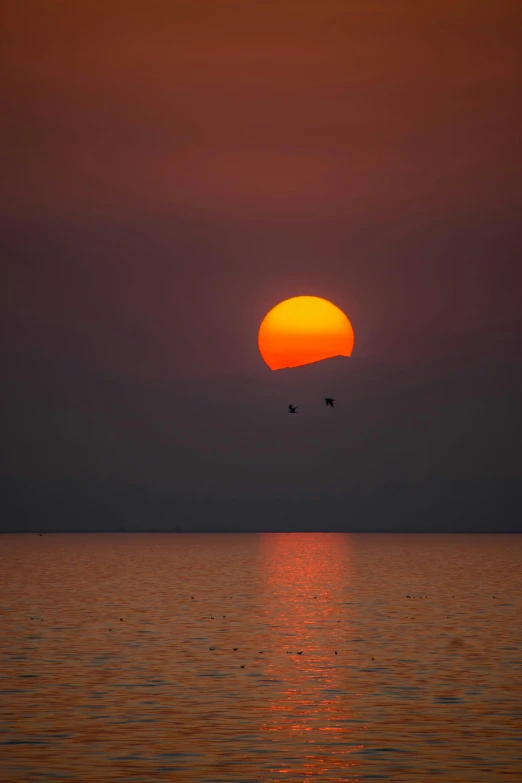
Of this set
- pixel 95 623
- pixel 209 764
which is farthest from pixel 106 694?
pixel 95 623

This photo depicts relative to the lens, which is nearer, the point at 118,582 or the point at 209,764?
the point at 209,764

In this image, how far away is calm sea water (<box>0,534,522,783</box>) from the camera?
33031 mm

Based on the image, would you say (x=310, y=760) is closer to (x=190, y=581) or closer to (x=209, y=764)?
(x=209, y=764)

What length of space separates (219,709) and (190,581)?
297 feet

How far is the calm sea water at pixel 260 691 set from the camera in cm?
3303

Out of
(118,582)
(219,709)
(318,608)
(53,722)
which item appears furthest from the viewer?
(118,582)

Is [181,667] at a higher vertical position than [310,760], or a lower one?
higher

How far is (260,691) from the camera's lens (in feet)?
149

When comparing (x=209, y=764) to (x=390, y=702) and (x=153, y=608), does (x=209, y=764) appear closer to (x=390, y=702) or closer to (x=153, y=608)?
(x=390, y=702)

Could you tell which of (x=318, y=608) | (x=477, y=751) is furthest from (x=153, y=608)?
(x=477, y=751)

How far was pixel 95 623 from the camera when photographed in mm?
73875

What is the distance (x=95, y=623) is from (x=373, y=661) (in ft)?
78.0

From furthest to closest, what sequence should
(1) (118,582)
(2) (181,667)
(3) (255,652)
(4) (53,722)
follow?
(1) (118,582), (3) (255,652), (2) (181,667), (4) (53,722)

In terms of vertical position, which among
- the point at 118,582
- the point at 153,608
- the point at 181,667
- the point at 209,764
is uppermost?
the point at 118,582
